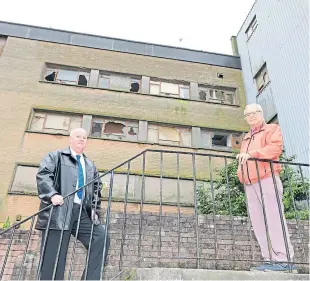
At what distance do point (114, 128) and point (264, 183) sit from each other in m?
10.7

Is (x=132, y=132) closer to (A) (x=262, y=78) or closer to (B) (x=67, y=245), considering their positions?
(A) (x=262, y=78)

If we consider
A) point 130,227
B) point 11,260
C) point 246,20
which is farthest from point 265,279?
point 246,20

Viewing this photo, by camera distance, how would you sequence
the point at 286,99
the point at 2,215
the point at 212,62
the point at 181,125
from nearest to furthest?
the point at 2,215 < the point at 286,99 < the point at 181,125 < the point at 212,62

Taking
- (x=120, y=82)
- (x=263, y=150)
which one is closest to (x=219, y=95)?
(x=120, y=82)

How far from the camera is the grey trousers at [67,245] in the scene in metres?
2.96

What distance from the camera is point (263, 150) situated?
352cm

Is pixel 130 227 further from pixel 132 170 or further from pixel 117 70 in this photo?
pixel 117 70

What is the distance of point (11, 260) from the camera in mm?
5559

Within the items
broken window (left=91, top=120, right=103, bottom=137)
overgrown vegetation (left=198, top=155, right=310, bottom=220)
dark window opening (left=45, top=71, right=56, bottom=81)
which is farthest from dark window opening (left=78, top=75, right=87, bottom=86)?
overgrown vegetation (left=198, top=155, right=310, bottom=220)

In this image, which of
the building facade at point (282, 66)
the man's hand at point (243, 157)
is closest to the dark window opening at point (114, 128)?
the building facade at point (282, 66)

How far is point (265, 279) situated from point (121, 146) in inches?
426

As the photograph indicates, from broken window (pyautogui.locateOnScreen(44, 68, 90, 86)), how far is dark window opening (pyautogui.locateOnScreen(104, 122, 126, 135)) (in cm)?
258

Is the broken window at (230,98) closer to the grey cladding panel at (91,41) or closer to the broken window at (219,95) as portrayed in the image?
the broken window at (219,95)

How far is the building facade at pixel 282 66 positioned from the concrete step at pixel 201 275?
8.76 metres
